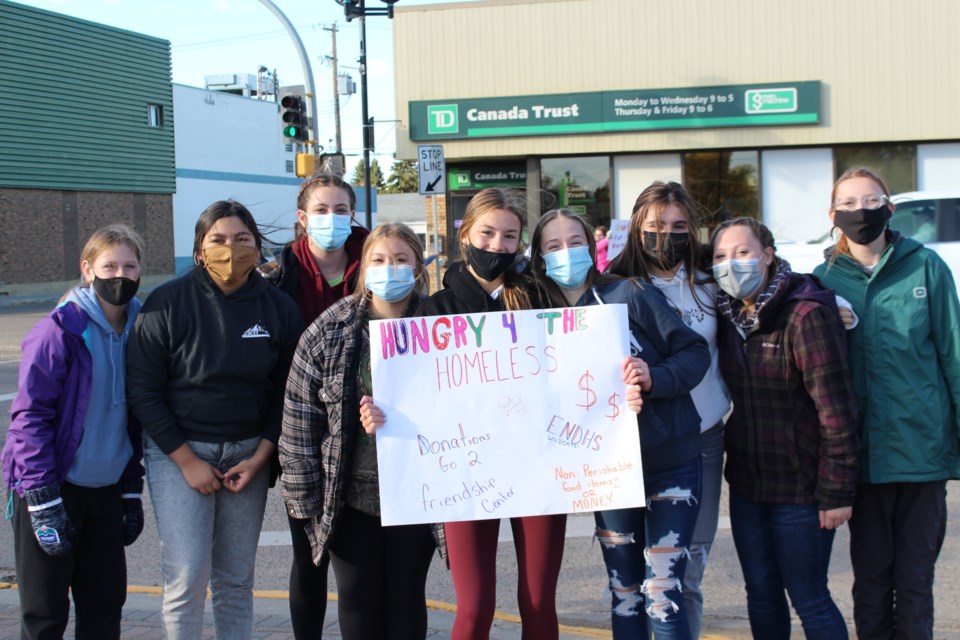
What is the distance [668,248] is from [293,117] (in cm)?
1365

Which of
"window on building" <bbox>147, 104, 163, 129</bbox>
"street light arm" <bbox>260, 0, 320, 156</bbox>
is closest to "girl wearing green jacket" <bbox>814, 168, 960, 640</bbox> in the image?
"street light arm" <bbox>260, 0, 320, 156</bbox>

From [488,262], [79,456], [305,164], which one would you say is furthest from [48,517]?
[305,164]

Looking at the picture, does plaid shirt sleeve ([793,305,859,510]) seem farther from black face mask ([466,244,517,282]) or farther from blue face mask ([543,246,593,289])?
black face mask ([466,244,517,282])

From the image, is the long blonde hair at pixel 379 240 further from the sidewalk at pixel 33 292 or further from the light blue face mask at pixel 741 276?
the sidewalk at pixel 33 292

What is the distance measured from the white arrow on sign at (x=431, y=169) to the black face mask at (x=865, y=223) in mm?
11774

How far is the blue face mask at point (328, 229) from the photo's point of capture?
4.32m

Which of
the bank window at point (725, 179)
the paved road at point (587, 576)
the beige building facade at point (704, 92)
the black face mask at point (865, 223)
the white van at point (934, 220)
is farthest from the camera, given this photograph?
the bank window at point (725, 179)

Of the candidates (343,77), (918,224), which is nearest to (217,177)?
(343,77)

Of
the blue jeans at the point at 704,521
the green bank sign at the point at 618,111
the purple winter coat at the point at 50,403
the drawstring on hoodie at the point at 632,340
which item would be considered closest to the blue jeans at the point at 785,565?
the blue jeans at the point at 704,521

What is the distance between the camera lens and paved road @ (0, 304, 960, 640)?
15.9 ft

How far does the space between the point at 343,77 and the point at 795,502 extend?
130ft

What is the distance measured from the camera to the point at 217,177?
45031 mm

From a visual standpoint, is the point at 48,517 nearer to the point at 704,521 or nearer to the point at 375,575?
the point at 375,575

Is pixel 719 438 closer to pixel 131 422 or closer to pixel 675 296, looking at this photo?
pixel 675 296
